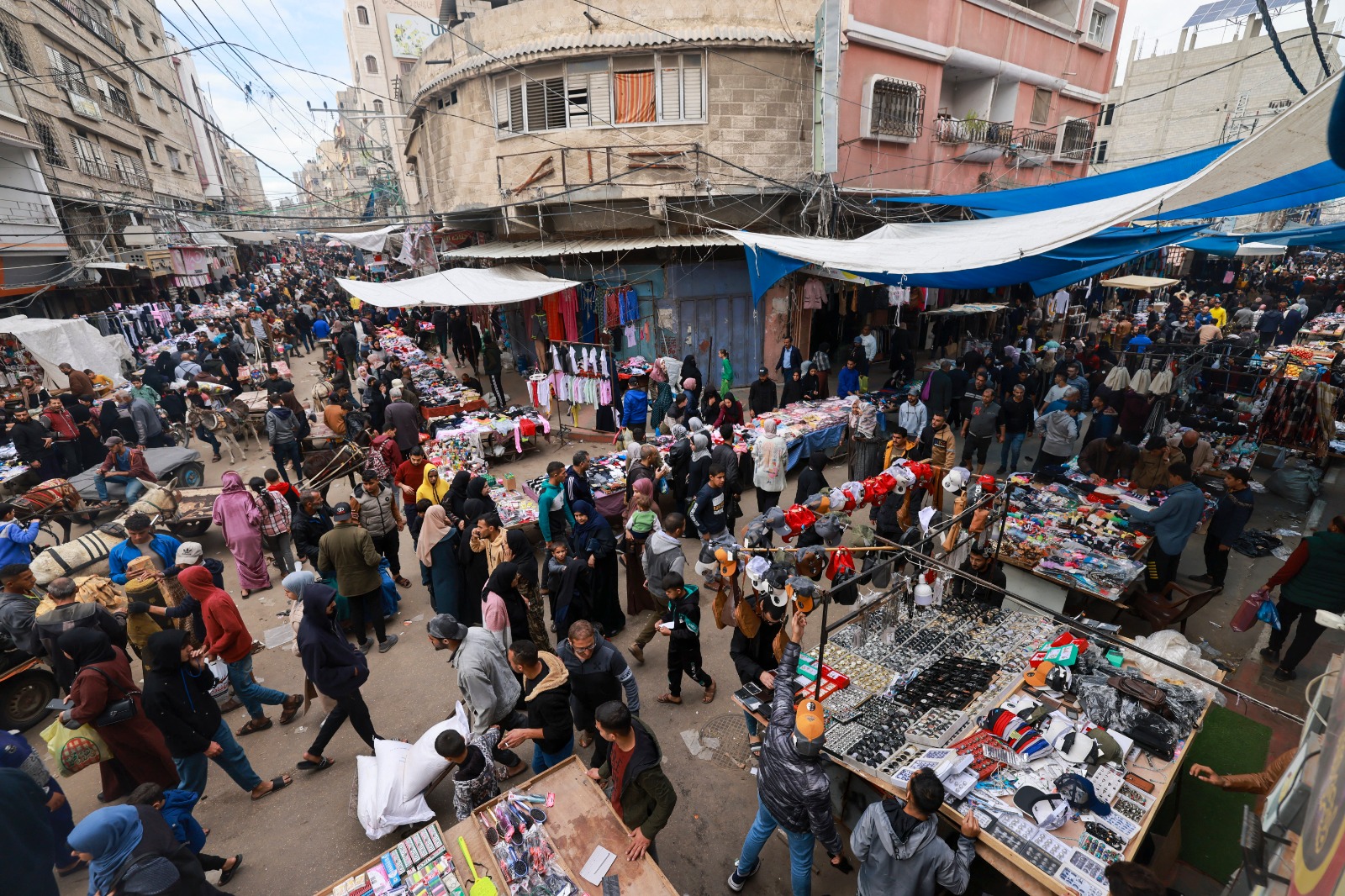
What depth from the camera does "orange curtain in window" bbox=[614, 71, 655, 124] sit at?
13.4m

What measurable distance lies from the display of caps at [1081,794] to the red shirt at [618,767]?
2700 mm

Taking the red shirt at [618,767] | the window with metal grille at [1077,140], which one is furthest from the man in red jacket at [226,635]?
the window with metal grille at [1077,140]

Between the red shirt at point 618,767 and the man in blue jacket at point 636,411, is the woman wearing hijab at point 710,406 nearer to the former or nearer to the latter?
the man in blue jacket at point 636,411

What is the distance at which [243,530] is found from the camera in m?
7.31

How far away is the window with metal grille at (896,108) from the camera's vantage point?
44.1 ft

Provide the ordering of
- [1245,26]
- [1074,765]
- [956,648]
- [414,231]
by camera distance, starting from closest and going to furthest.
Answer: [1074,765] → [956,648] → [414,231] → [1245,26]

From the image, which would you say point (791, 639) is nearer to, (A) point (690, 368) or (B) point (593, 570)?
(B) point (593, 570)

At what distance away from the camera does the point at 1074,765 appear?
12.6ft

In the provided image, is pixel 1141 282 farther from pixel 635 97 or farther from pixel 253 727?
pixel 253 727

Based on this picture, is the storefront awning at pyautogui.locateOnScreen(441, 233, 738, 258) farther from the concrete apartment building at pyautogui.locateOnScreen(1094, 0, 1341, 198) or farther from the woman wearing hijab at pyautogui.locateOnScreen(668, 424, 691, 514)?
the concrete apartment building at pyautogui.locateOnScreen(1094, 0, 1341, 198)

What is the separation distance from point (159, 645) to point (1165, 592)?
938 centimetres

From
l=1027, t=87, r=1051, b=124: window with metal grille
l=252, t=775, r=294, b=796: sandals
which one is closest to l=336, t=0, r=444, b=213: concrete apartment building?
l=1027, t=87, r=1051, b=124: window with metal grille

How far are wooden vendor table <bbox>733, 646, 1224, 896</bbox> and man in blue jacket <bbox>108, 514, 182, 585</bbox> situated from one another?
23.5ft

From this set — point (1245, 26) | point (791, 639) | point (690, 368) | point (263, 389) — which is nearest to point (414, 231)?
point (263, 389)
